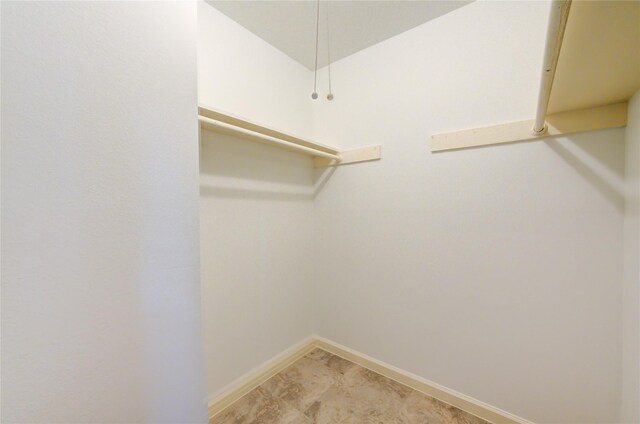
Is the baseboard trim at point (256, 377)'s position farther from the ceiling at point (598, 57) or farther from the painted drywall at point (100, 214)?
the ceiling at point (598, 57)

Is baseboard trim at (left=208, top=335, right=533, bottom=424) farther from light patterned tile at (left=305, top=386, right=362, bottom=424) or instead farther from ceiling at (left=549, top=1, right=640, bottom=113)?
ceiling at (left=549, top=1, right=640, bottom=113)

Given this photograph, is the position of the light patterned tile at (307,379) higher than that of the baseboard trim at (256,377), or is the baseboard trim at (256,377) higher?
the baseboard trim at (256,377)

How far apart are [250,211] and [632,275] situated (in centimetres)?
194

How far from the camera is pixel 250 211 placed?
173 cm

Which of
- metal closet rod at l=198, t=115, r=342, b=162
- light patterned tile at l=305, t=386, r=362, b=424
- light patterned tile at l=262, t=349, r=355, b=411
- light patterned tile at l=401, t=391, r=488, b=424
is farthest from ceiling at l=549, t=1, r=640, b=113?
light patterned tile at l=262, t=349, r=355, b=411

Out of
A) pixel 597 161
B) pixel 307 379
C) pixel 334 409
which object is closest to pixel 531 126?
pixel 597 161

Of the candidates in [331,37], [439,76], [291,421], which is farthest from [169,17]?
[291,421]

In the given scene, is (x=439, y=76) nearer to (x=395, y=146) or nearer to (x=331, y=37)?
(x=395, y=146)

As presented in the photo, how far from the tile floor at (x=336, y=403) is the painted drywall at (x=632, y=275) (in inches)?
27.6

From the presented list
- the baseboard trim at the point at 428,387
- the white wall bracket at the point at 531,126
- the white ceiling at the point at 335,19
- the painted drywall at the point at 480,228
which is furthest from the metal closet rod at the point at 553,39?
the baseboard trim at the point at 428,387

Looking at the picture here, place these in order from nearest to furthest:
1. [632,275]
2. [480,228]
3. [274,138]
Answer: [632,275], [480,228], [274,138]

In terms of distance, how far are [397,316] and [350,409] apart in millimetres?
645

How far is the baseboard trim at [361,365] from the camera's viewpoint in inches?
56.7

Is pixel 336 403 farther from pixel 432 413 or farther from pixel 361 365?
pixel 432 413
